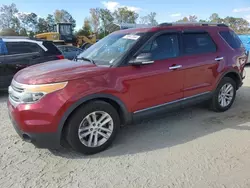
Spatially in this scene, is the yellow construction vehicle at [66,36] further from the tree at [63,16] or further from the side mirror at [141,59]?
the tree at [63,16]

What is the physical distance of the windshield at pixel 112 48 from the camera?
137 inches

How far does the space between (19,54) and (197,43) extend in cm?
475

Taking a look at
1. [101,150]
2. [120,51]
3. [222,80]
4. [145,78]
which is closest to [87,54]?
[120,51]

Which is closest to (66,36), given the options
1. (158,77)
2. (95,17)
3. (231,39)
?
(231,39)

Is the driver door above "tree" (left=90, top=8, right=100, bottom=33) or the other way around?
the other way around

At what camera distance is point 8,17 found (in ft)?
217

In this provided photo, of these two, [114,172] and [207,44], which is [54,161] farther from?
[207,44]

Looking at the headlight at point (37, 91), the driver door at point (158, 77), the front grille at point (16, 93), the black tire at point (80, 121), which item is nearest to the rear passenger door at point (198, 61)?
the driver door at point (158, 77)

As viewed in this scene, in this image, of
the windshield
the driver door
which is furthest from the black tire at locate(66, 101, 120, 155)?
the windshield

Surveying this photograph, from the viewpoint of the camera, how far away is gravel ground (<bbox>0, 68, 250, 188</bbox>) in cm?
263

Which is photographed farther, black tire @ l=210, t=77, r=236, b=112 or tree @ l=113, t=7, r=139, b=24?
tree @ l=113, t=7, r=139, b=24

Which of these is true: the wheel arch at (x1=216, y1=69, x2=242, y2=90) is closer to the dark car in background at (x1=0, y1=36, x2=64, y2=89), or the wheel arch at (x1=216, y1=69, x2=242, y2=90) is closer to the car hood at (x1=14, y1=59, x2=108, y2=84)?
the car hood at (x1=14, y1=59, x2=108, y2=84)

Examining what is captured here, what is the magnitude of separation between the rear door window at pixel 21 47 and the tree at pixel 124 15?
7031cm

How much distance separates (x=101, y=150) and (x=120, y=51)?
1517mm
